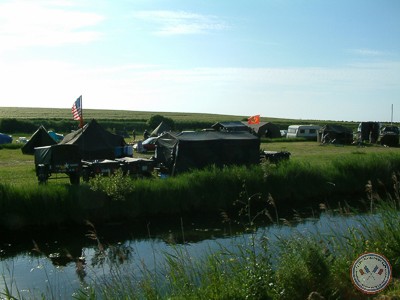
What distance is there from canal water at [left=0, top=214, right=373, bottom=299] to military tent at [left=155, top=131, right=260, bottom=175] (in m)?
5.32

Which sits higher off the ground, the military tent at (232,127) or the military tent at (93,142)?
the military tent at (232,127)

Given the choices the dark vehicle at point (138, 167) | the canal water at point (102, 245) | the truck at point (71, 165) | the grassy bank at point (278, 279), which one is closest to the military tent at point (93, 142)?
the truck at point (71, 165)

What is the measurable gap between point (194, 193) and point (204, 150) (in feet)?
14.5

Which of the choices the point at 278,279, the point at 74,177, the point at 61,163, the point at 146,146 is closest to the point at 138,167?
the point at 74,177

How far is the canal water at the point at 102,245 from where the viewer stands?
1106 centimetres

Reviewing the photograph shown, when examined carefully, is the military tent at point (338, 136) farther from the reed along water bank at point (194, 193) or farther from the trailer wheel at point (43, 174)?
the trailer wheel at point (43, 174)

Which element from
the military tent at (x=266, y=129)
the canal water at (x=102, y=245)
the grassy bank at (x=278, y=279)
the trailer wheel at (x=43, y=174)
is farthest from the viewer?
the military tent at (x=266, y=129)

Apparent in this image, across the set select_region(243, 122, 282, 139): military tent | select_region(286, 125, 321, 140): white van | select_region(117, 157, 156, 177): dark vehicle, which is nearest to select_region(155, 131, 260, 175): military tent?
select_region(117, 157, 156, 177): dark vehicle

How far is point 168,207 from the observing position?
17.0 m

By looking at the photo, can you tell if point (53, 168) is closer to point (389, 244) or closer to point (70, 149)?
point (70, 149)

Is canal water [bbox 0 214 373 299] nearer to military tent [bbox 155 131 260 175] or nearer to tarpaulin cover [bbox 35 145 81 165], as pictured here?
tarpaulin cover [bbox 35 145 81 165]

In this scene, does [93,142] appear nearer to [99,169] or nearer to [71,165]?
[99,169]

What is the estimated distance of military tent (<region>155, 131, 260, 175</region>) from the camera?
21.5 meters

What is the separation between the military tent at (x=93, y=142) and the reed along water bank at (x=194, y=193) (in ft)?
21.2
